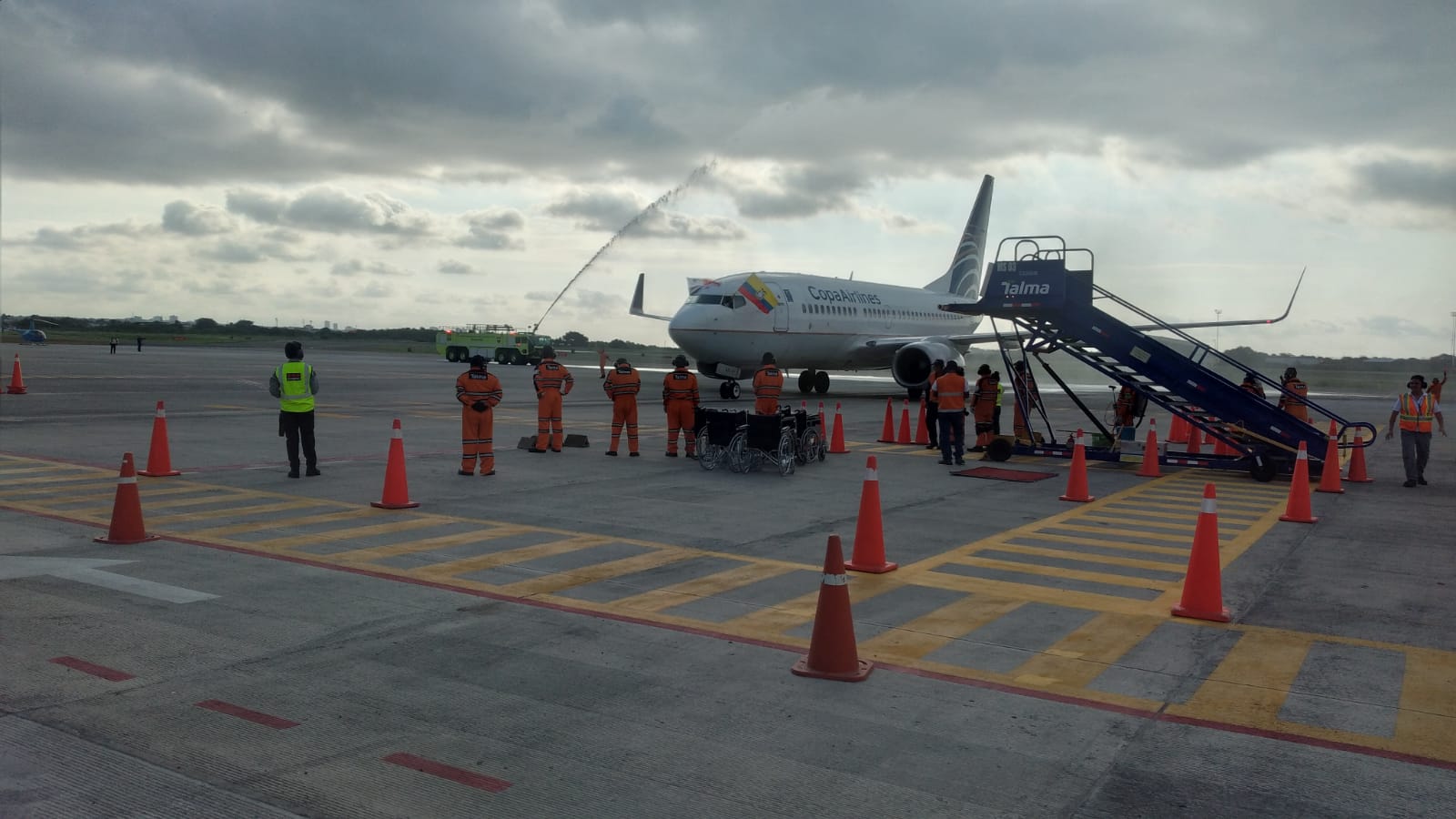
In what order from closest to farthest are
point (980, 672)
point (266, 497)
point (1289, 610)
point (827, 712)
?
point (827, 712) < point (980, 672) < point (1289, 610) < point (266, 497)

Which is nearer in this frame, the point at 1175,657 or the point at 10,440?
the point at 1175,657

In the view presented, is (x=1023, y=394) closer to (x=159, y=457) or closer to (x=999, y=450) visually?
(x=999, y=450)

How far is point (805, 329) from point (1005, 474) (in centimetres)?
1670

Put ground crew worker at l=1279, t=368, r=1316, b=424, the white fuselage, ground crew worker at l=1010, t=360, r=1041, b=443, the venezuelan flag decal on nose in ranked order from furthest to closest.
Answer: the venezuelan flag decal on nose < the white fuselage < ground crew worker at l=1010, t=360, r=1041, b=443 < ground crew worker at l=1279, t=368, r=1316, b=424

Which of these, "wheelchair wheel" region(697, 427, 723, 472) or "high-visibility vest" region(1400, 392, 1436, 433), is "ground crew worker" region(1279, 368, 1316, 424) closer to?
"high-visibility vest" region(1400, 392, 1436, 433)

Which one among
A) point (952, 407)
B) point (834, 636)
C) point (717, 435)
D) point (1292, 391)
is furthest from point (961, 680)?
point (1292, 391)

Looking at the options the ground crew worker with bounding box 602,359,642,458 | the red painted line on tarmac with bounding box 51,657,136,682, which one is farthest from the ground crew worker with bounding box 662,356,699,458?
the red painted line on tarmac with bounding box 51,657,136,682

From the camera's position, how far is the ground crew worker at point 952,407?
17219mm

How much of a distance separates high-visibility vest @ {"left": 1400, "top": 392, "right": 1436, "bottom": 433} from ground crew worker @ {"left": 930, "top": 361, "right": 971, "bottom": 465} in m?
6.18

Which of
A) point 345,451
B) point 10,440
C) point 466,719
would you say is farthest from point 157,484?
point 466,719

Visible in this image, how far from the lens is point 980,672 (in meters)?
6.36

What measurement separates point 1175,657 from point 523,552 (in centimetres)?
547

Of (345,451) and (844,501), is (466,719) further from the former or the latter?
(345,451)

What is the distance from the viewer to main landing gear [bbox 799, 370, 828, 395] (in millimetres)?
39344
